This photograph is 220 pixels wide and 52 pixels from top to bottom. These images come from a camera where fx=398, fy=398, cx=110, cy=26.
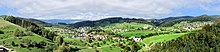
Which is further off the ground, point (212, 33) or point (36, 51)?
point (212, 33)

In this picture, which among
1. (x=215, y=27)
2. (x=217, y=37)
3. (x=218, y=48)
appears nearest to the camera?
(x=218, y=48)

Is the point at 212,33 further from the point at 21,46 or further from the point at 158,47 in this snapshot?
the point at 21,46

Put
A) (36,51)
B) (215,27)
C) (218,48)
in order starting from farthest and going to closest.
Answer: (36,51), (215,27), (218,48)

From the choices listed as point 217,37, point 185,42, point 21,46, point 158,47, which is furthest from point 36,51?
point 217,37

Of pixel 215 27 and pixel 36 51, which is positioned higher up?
pixel 215 27

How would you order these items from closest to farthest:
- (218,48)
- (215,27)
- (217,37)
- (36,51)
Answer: (218,48) < (217,37) < (215,27) < (36,51)

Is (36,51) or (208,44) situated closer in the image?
(208,44)

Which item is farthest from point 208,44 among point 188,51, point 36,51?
point 36,51

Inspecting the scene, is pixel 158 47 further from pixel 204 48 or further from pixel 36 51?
pixel 36 51

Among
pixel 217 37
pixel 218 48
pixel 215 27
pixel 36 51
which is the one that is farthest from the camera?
pixel 36 51
